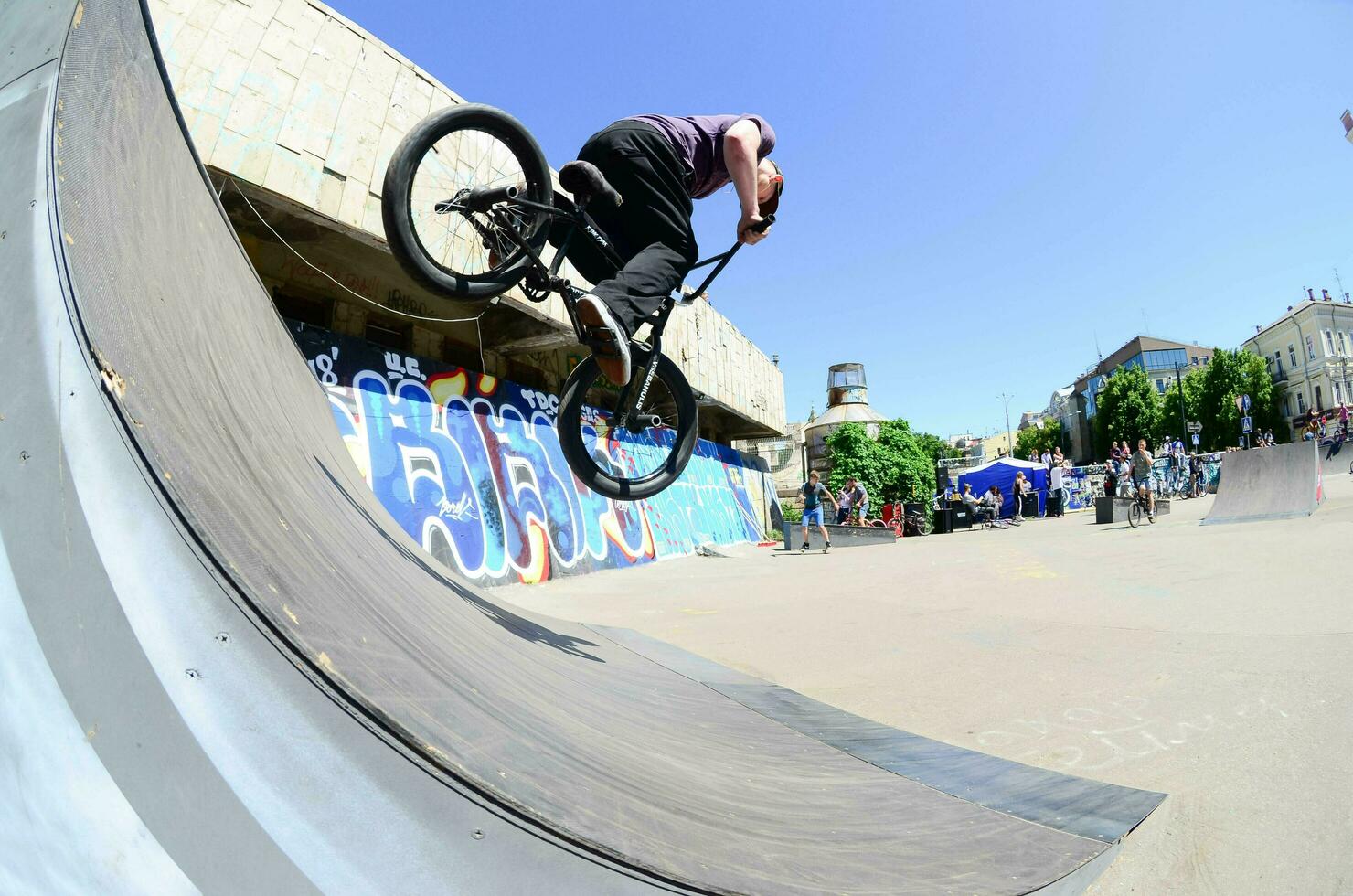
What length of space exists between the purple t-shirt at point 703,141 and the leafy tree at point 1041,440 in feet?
332

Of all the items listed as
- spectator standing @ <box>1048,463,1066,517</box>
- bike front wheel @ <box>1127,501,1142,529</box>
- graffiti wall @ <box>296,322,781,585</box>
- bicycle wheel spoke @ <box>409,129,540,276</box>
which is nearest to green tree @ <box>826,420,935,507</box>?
spectator standing @ <box>1048,463,1066,517</box>

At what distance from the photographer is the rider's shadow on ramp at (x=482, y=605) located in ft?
8.36

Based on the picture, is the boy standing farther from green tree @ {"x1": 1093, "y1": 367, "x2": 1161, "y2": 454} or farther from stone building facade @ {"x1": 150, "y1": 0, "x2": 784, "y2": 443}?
green tree @ {"x1": 1093, "y1": 367, "x2": 1161, "y2": 454}

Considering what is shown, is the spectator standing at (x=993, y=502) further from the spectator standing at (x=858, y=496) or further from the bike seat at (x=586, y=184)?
the bike seat at (x=586, y=184)

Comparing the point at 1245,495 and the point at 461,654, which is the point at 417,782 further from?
the point at 1245,495

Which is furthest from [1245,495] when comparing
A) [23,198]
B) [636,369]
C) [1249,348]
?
[1249,348]

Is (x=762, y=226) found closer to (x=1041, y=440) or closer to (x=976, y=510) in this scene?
(x=976, y=510)

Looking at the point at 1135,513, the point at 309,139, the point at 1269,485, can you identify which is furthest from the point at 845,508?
the point at 309,139

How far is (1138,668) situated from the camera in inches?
116

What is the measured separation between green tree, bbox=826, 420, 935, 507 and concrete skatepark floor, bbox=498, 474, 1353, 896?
1105 inches

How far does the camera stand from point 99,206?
1.36m

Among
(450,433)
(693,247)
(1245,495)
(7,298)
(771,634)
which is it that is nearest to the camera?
(7,298)

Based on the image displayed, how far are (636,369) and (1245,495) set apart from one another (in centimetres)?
1300

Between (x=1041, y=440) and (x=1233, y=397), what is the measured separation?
51050 millimetres
